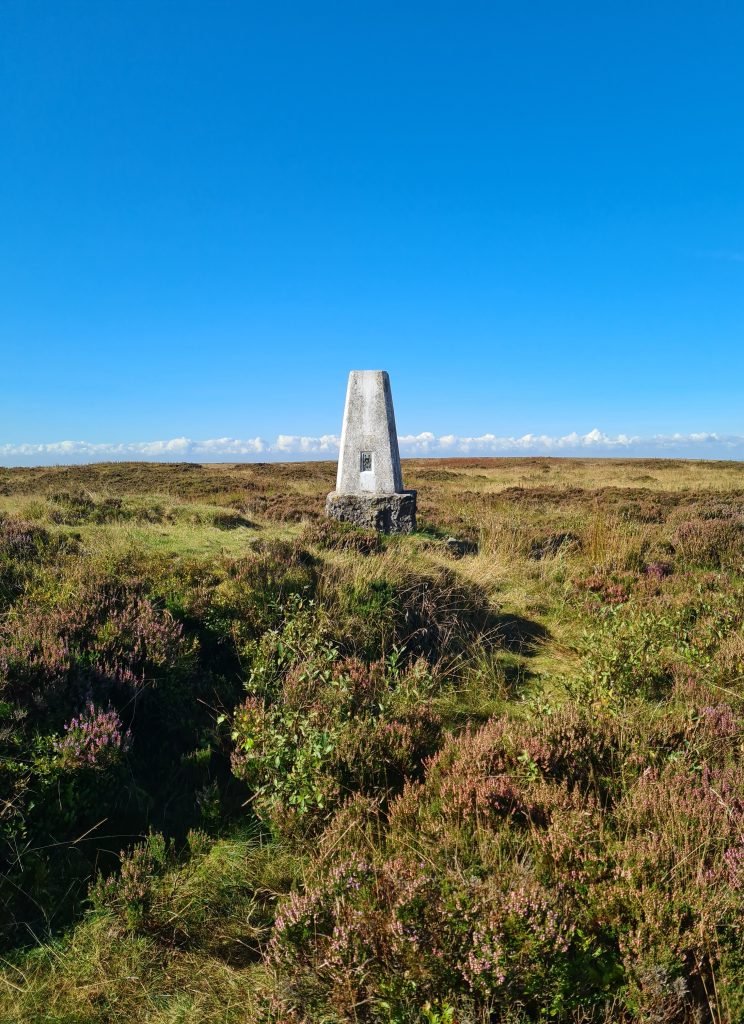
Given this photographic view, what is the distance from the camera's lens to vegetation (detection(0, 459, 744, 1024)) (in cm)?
221

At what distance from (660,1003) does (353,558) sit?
241 inches

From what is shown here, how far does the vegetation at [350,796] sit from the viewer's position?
2.21 meters

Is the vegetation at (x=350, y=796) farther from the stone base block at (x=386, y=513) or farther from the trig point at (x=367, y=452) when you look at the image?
the trig point at (x=367, y=452)

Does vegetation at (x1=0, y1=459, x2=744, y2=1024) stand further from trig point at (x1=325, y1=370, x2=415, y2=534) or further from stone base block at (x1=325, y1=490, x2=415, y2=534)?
trig point at (x1=325, y1=370, x2=415, y2=534)

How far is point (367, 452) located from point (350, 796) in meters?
9.03

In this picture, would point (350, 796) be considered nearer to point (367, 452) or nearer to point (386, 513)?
point (386, 513)

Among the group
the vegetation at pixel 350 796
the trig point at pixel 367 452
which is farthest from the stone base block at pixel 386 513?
the vegetation at pixel 350 796

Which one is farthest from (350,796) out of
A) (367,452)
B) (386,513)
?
(367,452)

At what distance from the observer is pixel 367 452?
39.8 ft

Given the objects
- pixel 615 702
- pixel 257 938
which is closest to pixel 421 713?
pixel 615 702

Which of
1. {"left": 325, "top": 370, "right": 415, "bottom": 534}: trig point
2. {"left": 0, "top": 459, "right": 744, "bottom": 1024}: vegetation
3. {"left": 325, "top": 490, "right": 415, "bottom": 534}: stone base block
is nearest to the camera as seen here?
{"left": 0, "top": 459, "right": 744, "bottom": 1024}: vegetation

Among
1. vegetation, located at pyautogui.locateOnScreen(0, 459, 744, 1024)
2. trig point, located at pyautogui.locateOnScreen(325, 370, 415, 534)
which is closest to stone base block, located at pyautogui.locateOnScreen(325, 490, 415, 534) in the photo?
trig point, located at pyautogui.locateOnScreen(325, 370, 415, 534)

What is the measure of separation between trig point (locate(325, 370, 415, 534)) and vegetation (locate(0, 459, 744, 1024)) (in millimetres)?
4126

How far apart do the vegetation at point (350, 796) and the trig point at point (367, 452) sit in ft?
13.5
